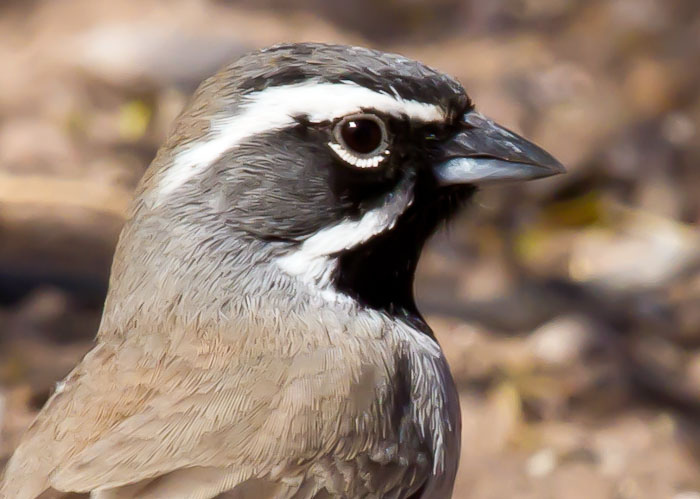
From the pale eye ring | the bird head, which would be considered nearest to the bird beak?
the bird head

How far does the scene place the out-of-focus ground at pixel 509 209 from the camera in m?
6.02

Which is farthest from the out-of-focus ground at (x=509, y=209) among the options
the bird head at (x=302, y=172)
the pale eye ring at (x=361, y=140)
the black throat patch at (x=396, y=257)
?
the pale eye ring at (x=361, y=140)

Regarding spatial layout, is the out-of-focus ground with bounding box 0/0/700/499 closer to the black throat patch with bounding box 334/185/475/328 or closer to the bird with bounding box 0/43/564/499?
the black throat patch with bounding box 334/185/475/328

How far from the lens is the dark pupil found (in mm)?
3758

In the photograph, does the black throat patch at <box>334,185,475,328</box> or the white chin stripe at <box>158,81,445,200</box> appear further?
the black throat patch at <box>334,185,475,328</box>

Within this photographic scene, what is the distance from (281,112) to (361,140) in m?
0.25

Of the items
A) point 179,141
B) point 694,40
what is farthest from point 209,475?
point 694,40

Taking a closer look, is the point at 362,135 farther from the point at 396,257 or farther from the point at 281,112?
the point at 396,257

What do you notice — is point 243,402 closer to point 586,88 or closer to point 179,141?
point 179,141

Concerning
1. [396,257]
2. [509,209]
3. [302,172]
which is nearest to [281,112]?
[302,172]

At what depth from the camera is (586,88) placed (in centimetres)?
919

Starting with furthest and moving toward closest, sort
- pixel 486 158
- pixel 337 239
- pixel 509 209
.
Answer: pixel 509 209 < pixel 486 158 < pixel 337 239

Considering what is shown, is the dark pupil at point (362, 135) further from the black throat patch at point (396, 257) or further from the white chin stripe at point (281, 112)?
the black throat patch at point (396, 257)

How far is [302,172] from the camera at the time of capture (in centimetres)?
384
